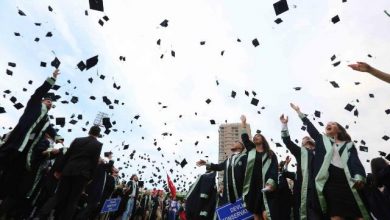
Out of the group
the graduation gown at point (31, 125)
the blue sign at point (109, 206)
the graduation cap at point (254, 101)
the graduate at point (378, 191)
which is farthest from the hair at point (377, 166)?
the blue sign at point (109, 206)

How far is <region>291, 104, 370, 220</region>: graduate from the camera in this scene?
3.22 metres

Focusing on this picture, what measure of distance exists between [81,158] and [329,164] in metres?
3.21

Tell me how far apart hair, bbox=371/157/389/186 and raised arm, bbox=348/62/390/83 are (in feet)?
8.06

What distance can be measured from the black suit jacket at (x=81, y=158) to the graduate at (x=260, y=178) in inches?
87.9

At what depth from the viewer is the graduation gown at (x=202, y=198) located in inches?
230

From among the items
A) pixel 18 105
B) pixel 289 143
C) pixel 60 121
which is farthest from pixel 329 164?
pixel 18 105

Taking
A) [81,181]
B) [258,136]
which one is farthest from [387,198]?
[81,181]

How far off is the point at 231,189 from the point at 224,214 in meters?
1.00

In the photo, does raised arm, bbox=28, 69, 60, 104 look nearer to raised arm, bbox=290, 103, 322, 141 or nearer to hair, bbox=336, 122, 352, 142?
raised arm, bbox=290, 103, 322, 141

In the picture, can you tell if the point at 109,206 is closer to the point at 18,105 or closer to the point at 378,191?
the point at 18,105

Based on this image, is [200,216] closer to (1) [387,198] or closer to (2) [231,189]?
(2) [231,189]

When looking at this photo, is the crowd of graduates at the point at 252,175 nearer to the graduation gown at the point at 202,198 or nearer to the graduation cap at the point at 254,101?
the graduation gown at the point at 202,198

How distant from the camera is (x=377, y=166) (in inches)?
166

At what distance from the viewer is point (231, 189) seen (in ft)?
16.6
